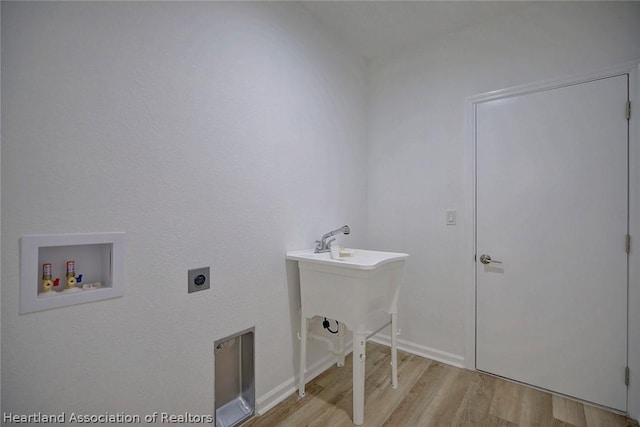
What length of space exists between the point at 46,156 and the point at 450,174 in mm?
2302

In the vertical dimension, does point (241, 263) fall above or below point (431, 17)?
below

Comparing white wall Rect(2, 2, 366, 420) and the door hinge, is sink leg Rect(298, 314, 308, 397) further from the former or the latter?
the door hinge

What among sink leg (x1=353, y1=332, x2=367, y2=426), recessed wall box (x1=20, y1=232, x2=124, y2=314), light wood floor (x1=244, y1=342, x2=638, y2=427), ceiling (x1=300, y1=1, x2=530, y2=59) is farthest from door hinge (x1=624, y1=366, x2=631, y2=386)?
recessed wall box (x1=20, y1=232, x2=124, y2=314)

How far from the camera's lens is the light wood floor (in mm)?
1572

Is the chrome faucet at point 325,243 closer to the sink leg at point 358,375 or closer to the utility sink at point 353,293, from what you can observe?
the utility sink at point 353,293

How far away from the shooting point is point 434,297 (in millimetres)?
2277

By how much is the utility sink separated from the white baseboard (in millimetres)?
91

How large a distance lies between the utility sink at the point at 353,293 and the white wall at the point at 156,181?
148mm

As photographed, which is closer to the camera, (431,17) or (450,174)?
(431,17)

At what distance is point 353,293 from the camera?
1522mm

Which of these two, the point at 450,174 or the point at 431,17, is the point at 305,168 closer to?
the point at 450,174

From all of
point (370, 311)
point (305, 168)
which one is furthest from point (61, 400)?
point (305, 168)

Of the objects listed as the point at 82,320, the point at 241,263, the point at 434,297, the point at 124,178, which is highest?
the point at 124,178

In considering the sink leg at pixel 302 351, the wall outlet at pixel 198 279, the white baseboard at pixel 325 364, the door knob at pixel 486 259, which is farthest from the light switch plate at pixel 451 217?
the wall outlet at pixel 198 279
